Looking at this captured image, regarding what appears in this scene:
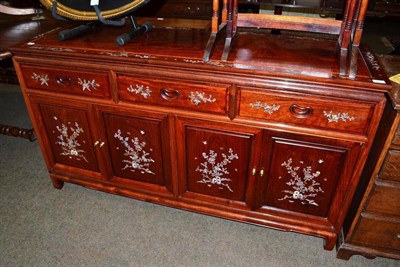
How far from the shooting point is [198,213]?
5.80 ft

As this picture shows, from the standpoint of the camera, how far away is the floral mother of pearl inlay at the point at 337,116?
115 cm

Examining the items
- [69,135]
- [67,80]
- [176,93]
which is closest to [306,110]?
[176,93]

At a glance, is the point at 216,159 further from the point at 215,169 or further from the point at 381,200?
the point at 381,200

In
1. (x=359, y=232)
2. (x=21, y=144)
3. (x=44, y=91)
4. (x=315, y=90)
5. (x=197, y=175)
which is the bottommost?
(x=21, y=144)

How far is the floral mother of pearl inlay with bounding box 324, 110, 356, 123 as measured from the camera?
45.4 inches

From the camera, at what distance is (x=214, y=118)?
4.27 feet

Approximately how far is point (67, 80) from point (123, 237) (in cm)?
83

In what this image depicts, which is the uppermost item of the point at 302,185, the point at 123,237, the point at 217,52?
the point at 217,52

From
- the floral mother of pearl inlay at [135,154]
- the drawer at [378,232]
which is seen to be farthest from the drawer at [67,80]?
the drawer at [378,232]

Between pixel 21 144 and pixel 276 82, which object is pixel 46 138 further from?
pixel 276 82

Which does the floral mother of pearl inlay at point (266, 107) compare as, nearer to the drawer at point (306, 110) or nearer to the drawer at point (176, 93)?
the drawer at point (306, 110)

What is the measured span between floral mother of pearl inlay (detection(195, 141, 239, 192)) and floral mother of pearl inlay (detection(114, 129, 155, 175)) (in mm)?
271

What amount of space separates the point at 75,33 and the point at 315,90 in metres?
1.13

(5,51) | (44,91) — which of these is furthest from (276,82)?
(5,51)
